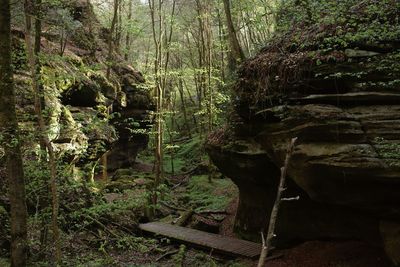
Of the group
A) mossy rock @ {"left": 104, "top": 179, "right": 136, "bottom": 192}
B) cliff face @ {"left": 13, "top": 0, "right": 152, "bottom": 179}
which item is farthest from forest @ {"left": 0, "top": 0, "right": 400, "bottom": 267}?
mossy rock @ {"left": 104, "top": 179, "right": 136, "bottom": 192}

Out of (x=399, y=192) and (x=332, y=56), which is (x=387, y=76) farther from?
(x=399, y=192)

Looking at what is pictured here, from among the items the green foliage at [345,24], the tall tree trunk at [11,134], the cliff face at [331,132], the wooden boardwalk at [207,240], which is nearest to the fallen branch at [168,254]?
the wooden boardwalk at [207,240]

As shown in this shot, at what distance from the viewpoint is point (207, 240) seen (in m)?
12.8

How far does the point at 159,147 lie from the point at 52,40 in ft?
22.6

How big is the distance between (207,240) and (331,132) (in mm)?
6366

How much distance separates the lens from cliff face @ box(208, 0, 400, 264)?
778cm

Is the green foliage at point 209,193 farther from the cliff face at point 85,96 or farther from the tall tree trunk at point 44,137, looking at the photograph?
the tall tree trunk at point 44,137

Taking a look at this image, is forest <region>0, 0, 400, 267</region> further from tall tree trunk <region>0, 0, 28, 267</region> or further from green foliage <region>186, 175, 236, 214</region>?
green foliage <region>186, 175, 236, 214</region>

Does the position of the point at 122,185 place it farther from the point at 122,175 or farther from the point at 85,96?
the point at 85,96

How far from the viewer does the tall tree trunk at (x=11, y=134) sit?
668 centimetres

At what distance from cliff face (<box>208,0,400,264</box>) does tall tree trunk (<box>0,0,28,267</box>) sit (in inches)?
226

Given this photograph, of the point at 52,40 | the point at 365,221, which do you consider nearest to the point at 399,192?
the point at 365,221

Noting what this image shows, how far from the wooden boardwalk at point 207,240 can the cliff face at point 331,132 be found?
1080mm

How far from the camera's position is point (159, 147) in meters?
18.7
